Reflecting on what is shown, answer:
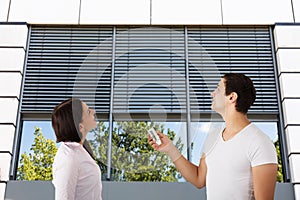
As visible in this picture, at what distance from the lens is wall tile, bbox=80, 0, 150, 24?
2.64 meters

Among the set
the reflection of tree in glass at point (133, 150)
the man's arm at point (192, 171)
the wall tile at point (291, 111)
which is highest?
the wall tile at point (291, 111)

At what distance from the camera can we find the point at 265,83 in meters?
2.50

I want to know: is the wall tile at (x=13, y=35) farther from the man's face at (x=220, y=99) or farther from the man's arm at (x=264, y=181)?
the man's arm at (x=264, y=181)

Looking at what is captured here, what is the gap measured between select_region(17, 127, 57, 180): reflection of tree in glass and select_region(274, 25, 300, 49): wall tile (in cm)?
170

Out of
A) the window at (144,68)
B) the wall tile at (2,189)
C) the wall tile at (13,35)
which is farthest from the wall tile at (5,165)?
the wall tile at (13,35)

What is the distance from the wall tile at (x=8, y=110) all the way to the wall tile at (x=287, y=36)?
1.83 metres

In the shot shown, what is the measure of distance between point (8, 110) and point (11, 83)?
0.62 ft

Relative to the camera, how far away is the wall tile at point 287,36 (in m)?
2.54

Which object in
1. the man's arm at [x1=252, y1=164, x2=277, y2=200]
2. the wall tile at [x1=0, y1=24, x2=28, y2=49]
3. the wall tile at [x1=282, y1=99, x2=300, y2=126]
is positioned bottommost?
the man's arm at [x1=252, y1=164, x2=277, y2=200]

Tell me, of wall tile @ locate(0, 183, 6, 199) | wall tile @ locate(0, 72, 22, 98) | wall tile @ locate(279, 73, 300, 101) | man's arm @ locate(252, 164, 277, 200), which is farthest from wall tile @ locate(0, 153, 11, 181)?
wall tile @ locate(279, 73, 300, 101)

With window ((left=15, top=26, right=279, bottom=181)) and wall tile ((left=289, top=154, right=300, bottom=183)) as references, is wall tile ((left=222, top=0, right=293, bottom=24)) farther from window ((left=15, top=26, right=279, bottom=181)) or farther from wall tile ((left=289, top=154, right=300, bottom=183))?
wall tile ((left=289, top=154, right=300, bottom=183))

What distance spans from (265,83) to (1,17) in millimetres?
1925

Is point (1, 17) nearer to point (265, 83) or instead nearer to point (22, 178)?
point (22, 178)

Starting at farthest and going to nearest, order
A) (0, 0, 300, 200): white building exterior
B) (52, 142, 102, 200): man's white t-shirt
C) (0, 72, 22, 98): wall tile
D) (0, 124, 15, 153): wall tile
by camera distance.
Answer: (0, 0, 300, 200): white building exterior → (0, 72, 22, 98): wall tile → (0, 124, 15, 153): wall tile → (52, 142, 102, 200): man's white t-shirt
